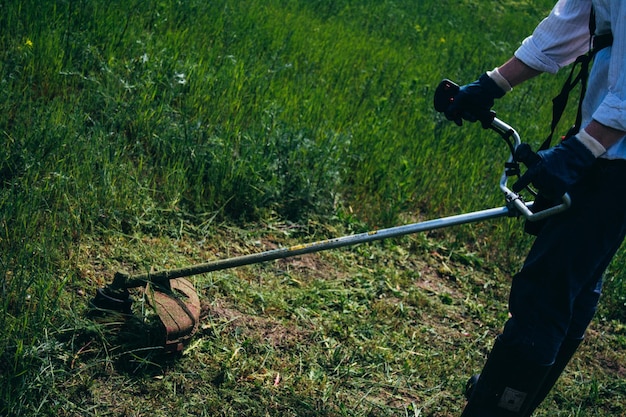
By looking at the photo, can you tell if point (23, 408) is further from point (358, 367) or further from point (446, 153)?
point (446, 153)

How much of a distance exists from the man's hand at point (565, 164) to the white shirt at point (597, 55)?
79 mm

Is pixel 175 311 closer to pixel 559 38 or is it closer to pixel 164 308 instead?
pixel 164 308

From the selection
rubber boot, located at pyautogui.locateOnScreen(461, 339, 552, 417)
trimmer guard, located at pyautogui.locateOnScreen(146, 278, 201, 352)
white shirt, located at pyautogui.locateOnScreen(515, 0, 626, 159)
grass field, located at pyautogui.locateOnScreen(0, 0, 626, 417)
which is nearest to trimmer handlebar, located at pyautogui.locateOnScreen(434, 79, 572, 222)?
white shirt, located at pyautogui.locateOnScreen(515, 0, 626, 159)

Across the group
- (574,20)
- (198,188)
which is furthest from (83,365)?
(574,20)

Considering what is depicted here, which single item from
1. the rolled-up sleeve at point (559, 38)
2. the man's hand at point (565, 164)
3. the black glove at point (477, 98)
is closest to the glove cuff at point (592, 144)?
the man's hand at point (565, 164)

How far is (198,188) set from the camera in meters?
4.10

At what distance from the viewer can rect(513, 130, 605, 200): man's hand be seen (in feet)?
7.64

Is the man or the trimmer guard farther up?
the man

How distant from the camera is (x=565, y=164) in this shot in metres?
2.34

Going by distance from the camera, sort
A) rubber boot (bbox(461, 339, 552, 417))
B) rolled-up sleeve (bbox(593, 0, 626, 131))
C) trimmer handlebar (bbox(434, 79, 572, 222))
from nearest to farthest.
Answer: rolled-up sleeve (bbox(593, 0, 626, 131)) → trimmer handlebar (bbox(434, 79, 572, 222)) → rubber boot (bbox(461, 339, 552, 417))

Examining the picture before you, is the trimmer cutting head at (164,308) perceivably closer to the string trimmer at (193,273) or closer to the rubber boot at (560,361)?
the string trimmer at (193,273)

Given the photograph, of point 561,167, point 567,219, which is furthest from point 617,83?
point 567,219

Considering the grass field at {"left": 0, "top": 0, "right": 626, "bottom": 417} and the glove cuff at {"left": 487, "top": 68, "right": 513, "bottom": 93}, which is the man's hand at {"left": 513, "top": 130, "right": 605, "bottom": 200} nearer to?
the glove cuff at {"left": 487, "top": 68, "right": 513, "bottom": 93}

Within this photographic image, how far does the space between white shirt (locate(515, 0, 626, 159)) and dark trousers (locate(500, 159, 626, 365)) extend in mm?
126
